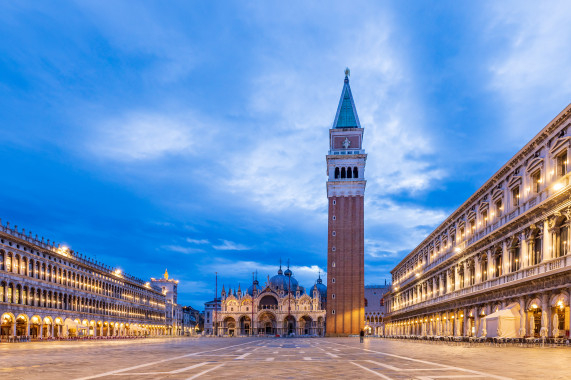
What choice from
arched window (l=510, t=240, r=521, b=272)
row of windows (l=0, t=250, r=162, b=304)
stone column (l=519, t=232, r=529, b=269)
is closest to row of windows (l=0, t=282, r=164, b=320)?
row of windows (l=0, t=250, r=162, b=304)

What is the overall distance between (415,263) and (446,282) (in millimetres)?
23995

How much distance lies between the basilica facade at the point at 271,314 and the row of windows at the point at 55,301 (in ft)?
126

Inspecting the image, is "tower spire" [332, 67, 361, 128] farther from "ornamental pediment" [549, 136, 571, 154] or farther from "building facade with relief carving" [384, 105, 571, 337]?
"ornamental pediment" [549, 136, 571, 154]

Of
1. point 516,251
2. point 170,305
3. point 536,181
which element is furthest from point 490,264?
point 170,305

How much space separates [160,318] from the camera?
155 metres

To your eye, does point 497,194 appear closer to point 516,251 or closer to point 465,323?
point 516,251

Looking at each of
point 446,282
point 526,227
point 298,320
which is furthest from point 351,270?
point 526,227

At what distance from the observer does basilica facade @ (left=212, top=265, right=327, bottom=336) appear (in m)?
152

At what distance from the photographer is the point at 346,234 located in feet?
342

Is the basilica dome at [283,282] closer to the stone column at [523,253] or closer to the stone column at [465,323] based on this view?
the stone column at [465,323]

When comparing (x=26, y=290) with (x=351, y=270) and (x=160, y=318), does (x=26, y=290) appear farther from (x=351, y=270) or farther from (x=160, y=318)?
(x=160, y=318)

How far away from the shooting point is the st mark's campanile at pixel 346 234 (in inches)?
3976

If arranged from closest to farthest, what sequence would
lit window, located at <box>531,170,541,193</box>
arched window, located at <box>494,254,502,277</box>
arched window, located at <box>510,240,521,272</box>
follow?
lit window, located at <box>531,170,541,193</box> < arched window, located at <box>510,240,521,272</box> < arched window, located at <box>494,254,502,277</box>

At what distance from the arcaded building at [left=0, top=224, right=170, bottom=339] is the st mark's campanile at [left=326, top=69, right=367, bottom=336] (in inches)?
1778
